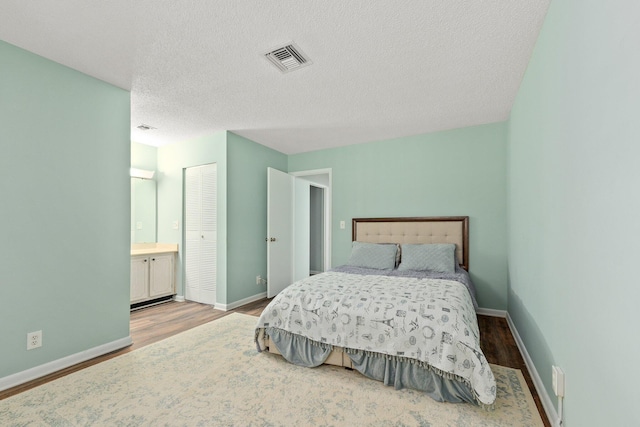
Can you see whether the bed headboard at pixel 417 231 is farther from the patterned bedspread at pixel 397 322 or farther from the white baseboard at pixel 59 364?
the white baseboard at pixel 59 364

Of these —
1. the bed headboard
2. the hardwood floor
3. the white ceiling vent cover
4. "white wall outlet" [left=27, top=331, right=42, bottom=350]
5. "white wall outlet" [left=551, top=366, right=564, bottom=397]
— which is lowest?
the hardwood floor

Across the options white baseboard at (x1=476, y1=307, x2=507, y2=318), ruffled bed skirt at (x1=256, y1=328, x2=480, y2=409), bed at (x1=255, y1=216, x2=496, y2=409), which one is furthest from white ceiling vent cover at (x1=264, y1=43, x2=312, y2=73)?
white baseboard at (x1=476, y1=307, x2=507, y2=318)

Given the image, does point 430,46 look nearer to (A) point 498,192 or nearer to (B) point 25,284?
(A) point 498,192

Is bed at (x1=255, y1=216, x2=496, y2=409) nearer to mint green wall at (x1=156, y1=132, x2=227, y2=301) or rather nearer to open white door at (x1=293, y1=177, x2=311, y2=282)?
mint green wall at (x1=156, y1=132, x2=227, y2=301)

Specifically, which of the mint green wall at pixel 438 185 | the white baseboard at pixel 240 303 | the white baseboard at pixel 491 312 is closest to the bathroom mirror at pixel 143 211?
the white baseboard at pixel 240 303

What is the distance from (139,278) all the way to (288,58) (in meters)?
3.55

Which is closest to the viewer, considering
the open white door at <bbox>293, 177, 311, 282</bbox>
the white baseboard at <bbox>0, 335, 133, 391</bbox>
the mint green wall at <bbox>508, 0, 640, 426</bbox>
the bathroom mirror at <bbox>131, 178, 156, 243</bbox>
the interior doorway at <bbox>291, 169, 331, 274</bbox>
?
the mint green wall at <bbox>508, 0, 640, 426</bbox>

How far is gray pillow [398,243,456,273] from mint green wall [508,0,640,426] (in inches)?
51.8

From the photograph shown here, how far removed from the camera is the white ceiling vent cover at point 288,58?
2146 mm

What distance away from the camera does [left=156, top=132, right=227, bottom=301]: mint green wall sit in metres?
3.99

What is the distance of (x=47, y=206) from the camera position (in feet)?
7.50

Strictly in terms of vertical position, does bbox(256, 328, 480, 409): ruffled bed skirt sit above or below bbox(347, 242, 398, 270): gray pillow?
below

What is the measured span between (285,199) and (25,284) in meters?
3.21

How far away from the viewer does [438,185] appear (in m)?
3.96
